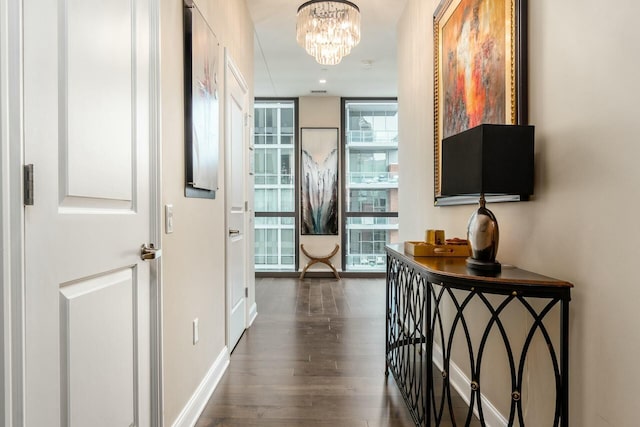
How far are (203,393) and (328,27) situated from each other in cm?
262

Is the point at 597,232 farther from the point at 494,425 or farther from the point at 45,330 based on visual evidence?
the point at 45,330

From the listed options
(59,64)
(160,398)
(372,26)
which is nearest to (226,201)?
(160,398)

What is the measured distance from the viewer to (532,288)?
1.24m

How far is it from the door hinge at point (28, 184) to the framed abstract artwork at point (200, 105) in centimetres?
106

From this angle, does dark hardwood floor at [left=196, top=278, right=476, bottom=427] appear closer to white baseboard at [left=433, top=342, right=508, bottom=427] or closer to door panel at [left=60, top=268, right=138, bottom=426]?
white baseboard at [left=433, top=342, right=508, bottom=427]

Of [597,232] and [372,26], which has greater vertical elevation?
[372,26]

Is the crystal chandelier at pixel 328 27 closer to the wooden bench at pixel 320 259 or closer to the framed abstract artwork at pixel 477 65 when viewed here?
the framed abstract artwork at pixel 477 65

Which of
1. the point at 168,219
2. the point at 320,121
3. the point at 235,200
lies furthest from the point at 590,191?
the point at 320,121

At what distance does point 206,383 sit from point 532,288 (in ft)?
5.81

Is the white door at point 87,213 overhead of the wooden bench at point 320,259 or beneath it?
overhead

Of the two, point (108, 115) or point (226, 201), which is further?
point (226, 201)

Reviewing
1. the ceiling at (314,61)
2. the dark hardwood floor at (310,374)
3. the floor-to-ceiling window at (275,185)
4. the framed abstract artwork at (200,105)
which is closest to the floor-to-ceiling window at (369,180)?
the ceiling at (314,61)

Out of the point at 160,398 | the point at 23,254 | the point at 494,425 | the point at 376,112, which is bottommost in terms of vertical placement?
the point at 494,425

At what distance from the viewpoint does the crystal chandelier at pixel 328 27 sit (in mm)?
2865
